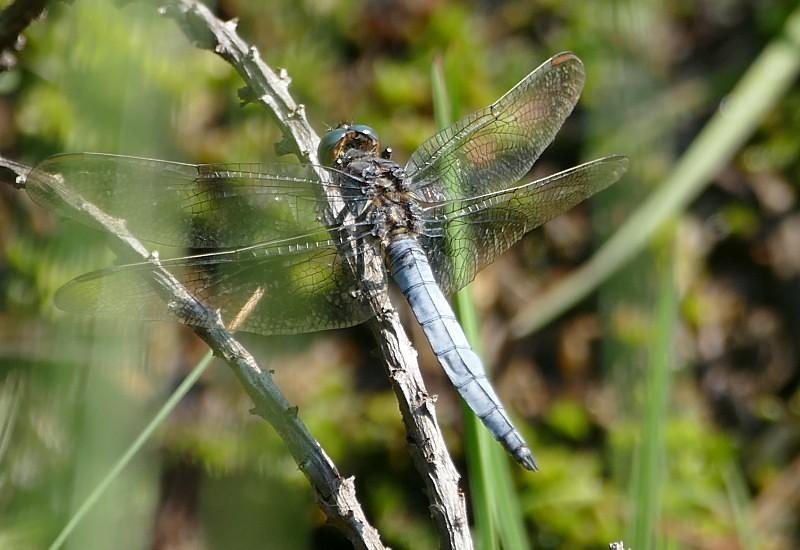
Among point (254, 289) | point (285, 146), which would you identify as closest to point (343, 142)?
point (285, 146)

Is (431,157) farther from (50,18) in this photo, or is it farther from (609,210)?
(50,18)

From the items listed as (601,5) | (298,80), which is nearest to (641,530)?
(298,80)

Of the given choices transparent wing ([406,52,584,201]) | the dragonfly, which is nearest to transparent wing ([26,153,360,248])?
the dragonfly

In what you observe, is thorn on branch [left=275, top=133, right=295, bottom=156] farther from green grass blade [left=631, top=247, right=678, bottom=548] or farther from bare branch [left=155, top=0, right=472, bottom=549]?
green grass blade [left=631, top=247, right=678, bottom=548]

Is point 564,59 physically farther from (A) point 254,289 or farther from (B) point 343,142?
(A) point 254,289

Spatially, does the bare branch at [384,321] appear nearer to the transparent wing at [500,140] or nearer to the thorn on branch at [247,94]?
the thorn on branch at [247,94]

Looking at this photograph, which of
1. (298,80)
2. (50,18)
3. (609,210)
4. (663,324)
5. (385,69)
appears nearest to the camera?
(663,324)
